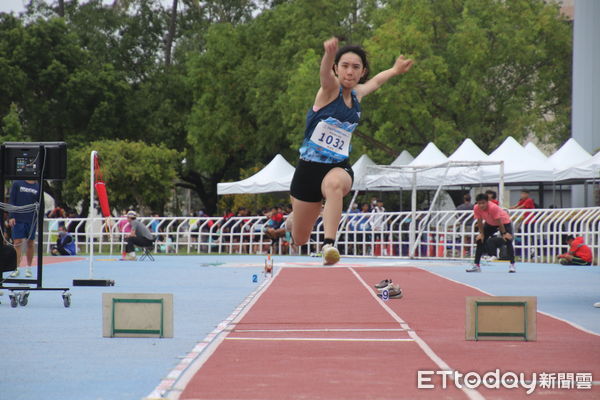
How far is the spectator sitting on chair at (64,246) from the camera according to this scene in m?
31.3

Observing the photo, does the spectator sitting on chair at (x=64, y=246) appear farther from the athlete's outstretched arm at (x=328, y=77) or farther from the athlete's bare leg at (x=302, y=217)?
the athlete's outstretched arm at (x=328, y=77)

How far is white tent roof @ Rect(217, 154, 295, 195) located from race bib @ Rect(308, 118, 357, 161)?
2443 cm

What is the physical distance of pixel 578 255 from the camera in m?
24.9

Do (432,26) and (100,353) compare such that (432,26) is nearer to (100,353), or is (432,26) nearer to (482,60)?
(482,60)

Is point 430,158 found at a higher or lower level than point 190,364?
higher

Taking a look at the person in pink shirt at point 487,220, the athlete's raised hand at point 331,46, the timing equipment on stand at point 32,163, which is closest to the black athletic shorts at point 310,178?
the athlete's raised hand at point 331,46

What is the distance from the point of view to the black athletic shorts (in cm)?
912

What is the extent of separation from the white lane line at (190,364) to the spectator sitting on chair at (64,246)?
20836 millimetres

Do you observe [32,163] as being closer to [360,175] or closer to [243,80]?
[360,175]

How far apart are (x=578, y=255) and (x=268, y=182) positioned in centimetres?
1239

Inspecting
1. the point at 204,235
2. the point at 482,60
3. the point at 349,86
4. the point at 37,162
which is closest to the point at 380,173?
the point at 204,235

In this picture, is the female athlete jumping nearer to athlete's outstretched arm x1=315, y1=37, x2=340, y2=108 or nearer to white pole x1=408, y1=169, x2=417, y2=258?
athlete's outstretched arm x1=315, y1=37, x2=340, y2=108

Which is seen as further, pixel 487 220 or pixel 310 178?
pixel 487 220

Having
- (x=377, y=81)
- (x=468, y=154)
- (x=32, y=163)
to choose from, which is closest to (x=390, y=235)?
(x=468, y=154)
